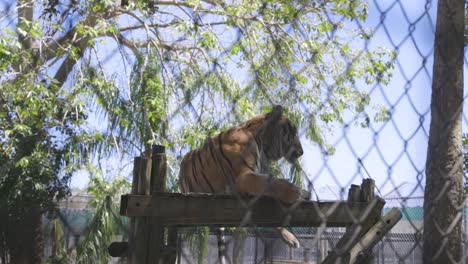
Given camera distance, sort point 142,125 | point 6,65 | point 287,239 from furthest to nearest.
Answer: point 142,125, point 6,65, point 287,239

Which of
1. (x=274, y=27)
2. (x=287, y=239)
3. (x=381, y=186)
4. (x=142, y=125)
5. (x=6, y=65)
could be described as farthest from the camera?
(x=142, y=125)

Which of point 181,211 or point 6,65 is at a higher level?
point 6,65

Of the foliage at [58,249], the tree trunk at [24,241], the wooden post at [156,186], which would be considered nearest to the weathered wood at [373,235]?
the wooden post at [156,186]

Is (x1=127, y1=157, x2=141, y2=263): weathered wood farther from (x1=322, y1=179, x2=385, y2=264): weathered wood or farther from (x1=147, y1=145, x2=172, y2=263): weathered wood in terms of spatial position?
(x1=322, y1=179, x2=385, y2=264): weathered wood

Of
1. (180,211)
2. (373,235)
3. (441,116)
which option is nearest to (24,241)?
(180,211)

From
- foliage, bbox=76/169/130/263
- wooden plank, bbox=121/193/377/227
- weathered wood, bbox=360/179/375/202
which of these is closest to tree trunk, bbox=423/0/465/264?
wooden plank, bbox=121/193/377/227

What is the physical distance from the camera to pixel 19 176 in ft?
16.9

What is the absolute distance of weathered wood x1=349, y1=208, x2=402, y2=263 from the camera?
3.84 ft

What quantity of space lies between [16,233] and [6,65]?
176 cm

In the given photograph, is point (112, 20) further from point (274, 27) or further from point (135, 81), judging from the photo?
point (274, 27)

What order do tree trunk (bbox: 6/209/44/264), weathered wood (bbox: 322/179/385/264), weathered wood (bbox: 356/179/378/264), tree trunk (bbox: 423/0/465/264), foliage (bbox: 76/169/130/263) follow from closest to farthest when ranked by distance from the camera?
tree trunk (bbox: 423/0/465/264) < weathered wood (bbox: 322/179/385/264) < weathered wood (bbox: 356/179/378/264) < foliage (bbox: 76/169/130/263) < tree trunk (bbox: 6/209/44/264)

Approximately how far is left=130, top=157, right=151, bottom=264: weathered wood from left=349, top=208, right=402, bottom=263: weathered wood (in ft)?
1.39

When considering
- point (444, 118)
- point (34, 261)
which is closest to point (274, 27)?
point (34, 261)

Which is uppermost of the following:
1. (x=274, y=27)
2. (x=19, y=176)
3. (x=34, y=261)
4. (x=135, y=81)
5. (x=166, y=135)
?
(x=274, y=27)
